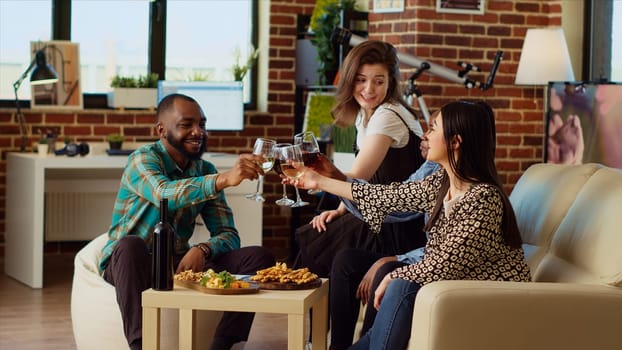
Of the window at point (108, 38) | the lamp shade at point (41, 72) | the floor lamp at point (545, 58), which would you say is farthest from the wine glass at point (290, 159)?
the window at point (108, 38)

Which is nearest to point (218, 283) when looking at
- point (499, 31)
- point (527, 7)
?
point (499, 31)

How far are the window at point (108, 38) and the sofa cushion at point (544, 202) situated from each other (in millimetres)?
4119

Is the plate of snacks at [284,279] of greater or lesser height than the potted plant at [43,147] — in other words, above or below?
below

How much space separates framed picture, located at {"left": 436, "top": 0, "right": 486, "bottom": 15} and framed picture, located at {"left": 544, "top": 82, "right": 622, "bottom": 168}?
0.70 m

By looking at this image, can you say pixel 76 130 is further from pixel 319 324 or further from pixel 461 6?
pixel 319 324

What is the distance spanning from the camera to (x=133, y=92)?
22.8 ft

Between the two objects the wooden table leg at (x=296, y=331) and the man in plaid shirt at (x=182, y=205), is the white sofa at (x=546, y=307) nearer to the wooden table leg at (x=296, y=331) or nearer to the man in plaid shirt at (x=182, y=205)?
the wooden table leg at (x=296, y=331)

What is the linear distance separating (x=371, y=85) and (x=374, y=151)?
0.90 ft

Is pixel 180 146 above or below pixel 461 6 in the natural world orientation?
below

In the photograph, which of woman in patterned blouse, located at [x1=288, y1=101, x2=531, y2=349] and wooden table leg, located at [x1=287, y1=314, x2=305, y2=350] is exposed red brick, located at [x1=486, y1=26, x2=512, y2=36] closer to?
woman in patterned blouse, located at [x1=288, y1=101, x2=531, y2=349]

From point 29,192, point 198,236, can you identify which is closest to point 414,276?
point 198,236

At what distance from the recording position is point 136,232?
3867 mm

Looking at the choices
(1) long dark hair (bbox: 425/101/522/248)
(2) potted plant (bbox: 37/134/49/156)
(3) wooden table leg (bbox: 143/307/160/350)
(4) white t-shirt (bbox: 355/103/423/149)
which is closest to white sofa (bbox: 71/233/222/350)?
(3) wooden table leg (bbox: 143/307/160/350)

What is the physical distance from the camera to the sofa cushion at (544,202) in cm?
339
